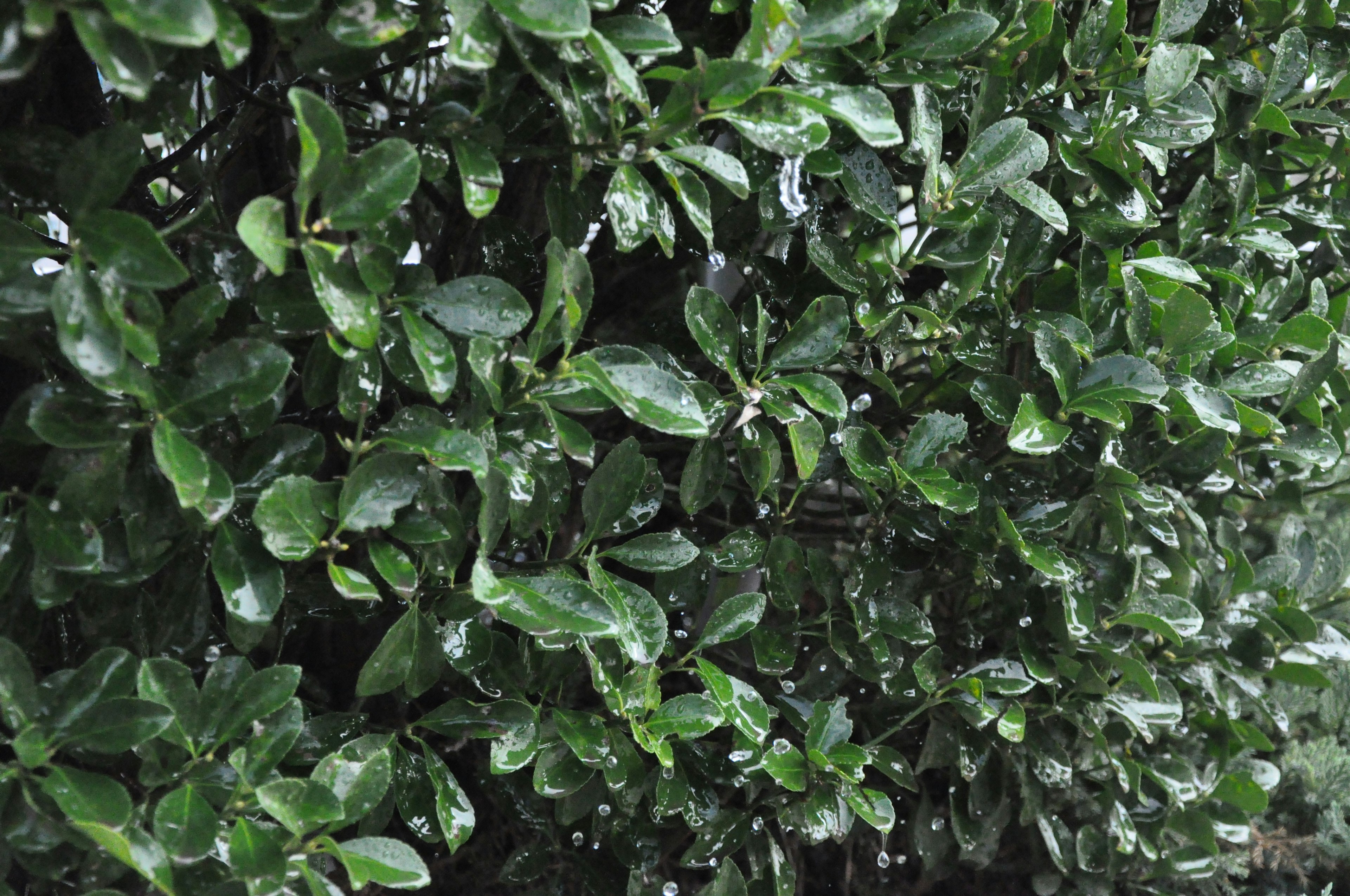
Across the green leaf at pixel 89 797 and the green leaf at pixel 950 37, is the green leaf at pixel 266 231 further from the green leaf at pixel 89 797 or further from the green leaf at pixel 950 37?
the green leaf at pixel 950 37

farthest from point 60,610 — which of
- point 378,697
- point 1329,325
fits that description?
point 1329,325

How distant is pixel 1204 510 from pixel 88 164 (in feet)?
5.23

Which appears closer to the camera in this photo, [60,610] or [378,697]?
[60,610]

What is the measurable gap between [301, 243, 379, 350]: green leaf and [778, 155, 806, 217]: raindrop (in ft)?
1.45

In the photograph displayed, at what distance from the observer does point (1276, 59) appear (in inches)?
51.4

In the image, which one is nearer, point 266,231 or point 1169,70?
point 266,231

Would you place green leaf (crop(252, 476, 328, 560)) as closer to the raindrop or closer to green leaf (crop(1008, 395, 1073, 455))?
the raindrop

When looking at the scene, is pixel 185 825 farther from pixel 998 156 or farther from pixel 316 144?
pixel 998 156

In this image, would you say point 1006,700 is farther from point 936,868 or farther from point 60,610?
point 60,610

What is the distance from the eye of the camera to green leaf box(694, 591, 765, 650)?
1.11 m

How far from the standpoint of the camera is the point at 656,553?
3.43ft

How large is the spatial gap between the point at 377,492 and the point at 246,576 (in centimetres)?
12

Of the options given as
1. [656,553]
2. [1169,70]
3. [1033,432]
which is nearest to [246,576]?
[656,553]

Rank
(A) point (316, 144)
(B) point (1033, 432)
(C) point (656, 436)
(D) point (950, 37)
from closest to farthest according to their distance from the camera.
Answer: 1. (A) point (316, 144)
2. (D) point (950, 37)
3. (B) point (1033, 432)
4. (C) point (656, 436)
